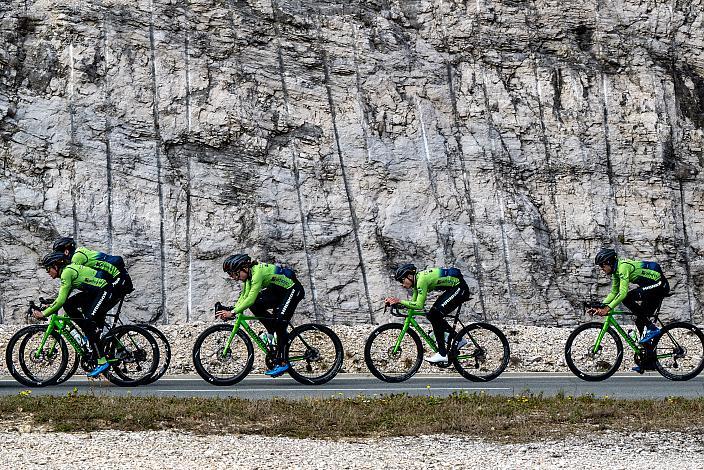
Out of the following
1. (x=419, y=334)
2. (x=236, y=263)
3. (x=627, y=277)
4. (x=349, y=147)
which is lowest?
(x=419, y=334)

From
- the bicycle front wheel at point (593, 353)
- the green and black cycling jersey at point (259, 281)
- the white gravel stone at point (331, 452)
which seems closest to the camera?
the white gravel stone at point (331, 452)

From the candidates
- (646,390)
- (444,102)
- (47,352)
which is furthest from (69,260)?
(444,102)

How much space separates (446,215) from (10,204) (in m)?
9.18

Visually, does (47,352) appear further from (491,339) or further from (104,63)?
(104,63)

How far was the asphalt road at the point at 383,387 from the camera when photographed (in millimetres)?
11453

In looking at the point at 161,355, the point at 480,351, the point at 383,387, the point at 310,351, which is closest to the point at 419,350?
the point at 383,387

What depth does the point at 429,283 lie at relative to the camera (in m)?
12.9

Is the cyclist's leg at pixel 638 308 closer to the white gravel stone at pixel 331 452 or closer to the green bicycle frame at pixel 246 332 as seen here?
the green bicycle frame at pixel 246 332

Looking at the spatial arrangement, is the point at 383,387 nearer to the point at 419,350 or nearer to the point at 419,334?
the point at 419,350

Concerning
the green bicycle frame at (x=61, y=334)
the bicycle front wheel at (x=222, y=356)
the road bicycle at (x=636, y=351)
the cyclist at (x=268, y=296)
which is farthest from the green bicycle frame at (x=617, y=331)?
the green bicycle frame at (x=61, y=334)

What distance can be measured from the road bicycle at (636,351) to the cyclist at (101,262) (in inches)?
222

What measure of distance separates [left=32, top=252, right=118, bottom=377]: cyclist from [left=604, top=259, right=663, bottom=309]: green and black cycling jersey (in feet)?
20.6

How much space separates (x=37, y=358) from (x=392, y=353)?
4.27m

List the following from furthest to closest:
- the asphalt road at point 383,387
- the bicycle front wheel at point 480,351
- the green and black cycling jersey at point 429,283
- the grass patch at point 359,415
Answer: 1. the bicycle front wheel at point 480,351
2. the green and black cycling jersey at point 429,283
3. the asphalt road at point 383,387
4. the grass patch at point 359,415
